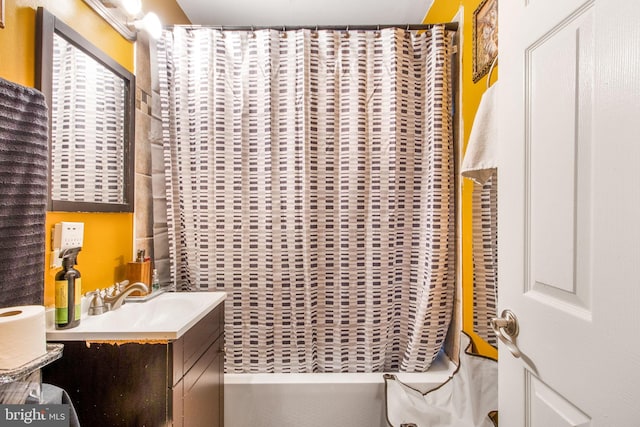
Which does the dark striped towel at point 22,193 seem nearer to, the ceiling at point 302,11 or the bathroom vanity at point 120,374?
the bathroom vanity at point 120,374

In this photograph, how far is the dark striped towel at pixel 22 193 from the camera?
100 cm

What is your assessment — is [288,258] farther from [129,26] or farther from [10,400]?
[129,26]

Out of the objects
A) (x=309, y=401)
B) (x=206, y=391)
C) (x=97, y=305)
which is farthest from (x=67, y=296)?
(x=309, y=401)

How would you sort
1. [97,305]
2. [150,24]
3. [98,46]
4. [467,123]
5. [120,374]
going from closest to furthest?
[120,374] → [97,305] → [98,46] → [150,24] → [467,123]

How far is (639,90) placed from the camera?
51cm

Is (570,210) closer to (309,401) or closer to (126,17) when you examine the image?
(309,401)

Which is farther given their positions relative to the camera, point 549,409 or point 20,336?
point 20,336

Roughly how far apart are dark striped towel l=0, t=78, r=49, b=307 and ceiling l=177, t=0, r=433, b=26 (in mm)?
1519

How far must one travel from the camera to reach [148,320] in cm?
149

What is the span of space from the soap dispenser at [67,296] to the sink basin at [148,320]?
0.10 feet

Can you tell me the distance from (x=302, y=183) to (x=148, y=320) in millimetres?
977

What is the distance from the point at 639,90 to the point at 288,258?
5.35ft

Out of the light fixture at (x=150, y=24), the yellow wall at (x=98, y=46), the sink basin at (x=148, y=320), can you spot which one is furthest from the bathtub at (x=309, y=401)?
the light fixture at (x=150, y=24)

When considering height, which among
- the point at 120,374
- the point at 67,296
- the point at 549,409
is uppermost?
the point at 67,296
